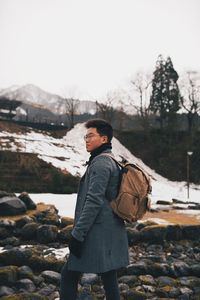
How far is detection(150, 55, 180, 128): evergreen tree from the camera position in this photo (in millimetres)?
47344

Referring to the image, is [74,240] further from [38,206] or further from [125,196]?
[38,206]

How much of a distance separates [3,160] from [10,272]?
1898 centimetres

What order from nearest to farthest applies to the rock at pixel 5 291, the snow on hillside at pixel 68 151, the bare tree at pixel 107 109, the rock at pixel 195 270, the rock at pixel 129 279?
the rock at pixel 5 291 → the rock at pixel 129 279 → the rock at pixel 195 270 → the snow on hillside at pixel 68 151 → the bare tree at pixel 107 109

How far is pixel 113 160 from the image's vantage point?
3391mm

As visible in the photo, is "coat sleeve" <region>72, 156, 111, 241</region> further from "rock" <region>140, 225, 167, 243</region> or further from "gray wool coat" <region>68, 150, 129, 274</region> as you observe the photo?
"rock" <region>140, 225, 167, 243</region>

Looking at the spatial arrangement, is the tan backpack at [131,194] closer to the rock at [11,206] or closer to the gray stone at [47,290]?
the gray stone at [47,290]

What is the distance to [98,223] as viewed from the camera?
3211 millimetres

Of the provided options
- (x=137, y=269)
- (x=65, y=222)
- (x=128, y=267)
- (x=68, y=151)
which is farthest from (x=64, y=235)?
(x=68, y=151)

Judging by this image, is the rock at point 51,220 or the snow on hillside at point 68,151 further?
the snow on hillside at point 68,151

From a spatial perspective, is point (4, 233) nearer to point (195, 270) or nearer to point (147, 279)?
point (147, 279)

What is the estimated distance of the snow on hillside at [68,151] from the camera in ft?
90.9

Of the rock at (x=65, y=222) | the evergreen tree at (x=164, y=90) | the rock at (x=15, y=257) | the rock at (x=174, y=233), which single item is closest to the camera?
the rock at (x=15, y=257)

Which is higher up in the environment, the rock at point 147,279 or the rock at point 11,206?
the rock at point 11,206

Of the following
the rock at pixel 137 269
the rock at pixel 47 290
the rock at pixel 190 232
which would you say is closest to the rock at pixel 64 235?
the rock at pixel 137 269
